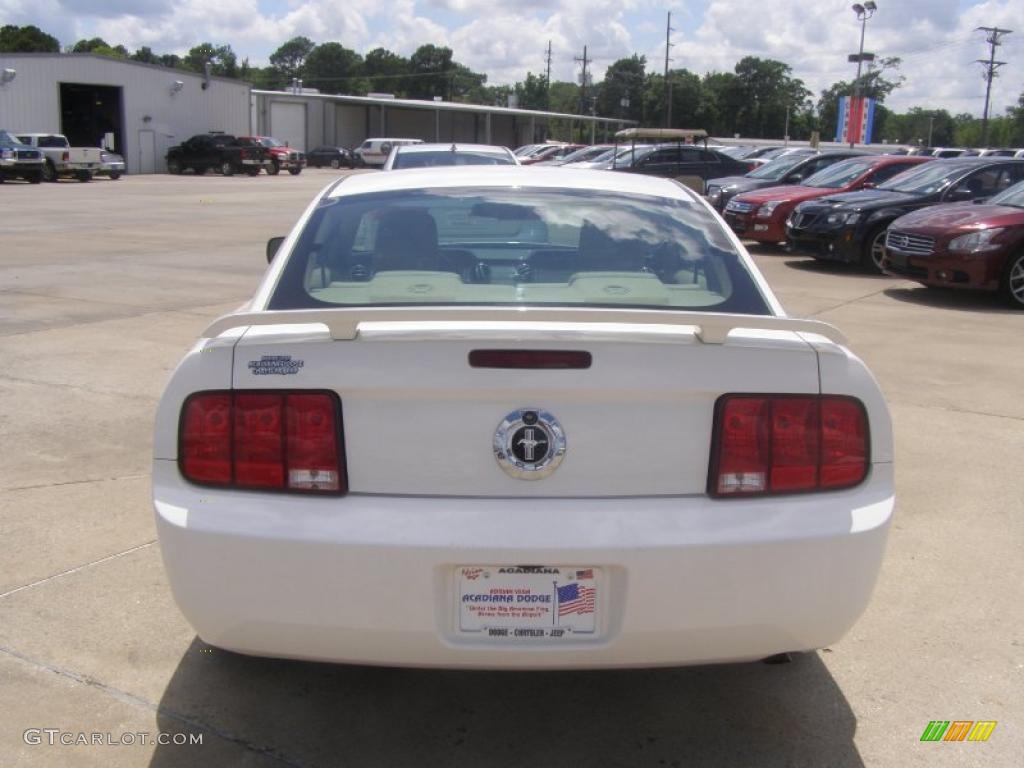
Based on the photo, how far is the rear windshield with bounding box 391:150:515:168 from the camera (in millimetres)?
13367

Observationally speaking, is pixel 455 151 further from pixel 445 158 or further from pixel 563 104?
pixel 563 104

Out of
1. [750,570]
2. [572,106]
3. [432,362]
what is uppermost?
[572,106]

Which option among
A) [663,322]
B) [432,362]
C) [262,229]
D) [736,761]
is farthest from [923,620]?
[262,229]

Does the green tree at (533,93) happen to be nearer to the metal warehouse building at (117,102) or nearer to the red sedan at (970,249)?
the metal warehouse building at (117,102)

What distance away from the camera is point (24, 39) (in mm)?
96250

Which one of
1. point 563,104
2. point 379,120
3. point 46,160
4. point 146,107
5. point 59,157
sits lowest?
point 46,160

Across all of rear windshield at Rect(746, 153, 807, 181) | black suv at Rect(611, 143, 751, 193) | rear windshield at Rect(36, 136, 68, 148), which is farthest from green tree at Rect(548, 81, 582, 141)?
rear windshield at Rect(746, 153, 807, 181)

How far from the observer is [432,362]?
2580 mm

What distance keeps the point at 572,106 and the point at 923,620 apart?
13906cm

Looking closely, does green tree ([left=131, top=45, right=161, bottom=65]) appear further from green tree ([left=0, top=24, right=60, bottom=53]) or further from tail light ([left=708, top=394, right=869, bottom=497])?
tail light ([left=708, top=394, right=869, bottom=497])

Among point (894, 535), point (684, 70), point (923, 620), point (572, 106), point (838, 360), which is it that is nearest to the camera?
point (838, 360)

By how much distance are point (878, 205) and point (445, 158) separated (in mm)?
5824

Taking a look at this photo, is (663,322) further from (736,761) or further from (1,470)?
(1,470)

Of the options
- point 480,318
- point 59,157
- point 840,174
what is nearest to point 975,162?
point 840,174
